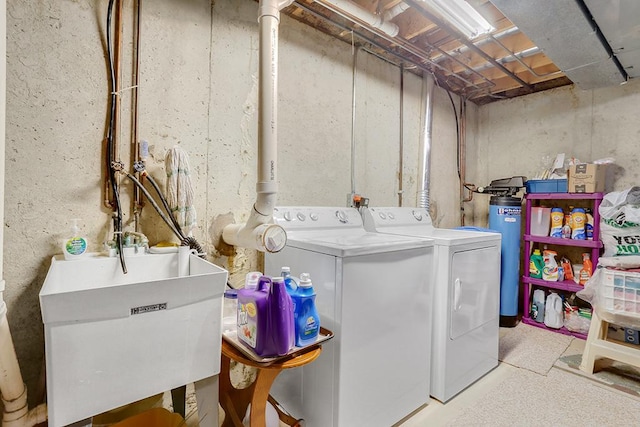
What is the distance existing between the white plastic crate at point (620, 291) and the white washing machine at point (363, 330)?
138 centimetres

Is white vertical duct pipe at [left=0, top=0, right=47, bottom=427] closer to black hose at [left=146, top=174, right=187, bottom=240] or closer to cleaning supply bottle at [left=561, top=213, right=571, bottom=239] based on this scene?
black hose at [left=146, top=174, right=187, bottom=240]

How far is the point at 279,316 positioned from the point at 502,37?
2562 millimetres

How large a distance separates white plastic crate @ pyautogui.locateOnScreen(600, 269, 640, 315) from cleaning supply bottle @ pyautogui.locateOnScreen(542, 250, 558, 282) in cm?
79

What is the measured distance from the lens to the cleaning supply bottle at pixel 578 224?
8.80ft

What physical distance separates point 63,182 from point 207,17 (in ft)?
3.69

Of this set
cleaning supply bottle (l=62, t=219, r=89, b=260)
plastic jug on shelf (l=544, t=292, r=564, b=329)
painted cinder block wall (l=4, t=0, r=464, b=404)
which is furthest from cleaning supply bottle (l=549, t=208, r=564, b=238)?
cleaning supply bottle (l=62, t=219, r=89, b=260)

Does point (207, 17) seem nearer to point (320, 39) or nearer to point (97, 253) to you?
point (320, 39)

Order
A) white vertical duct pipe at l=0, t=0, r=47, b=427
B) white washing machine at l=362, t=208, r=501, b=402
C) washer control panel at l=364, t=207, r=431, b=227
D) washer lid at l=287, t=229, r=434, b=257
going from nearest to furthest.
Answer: white vertical duct pipe at l=0, t=0, r=47, b=427, washer lid at l=287, t=229, r=434, b=257, white washing machine at l=362, t=208, r=501, b=402, washer control panel at l=364, t=207, r=431, b=227

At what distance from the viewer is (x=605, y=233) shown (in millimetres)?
2482

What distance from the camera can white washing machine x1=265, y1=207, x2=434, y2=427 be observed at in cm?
133

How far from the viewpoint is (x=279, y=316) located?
104 cm

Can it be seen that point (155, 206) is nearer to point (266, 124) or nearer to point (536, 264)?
point (266, 124)

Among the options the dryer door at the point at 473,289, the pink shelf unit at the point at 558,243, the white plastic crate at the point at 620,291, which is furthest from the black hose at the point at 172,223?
the pink shelf unit at the point at 558,243

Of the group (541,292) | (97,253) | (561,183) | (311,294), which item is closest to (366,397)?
(311,294)
